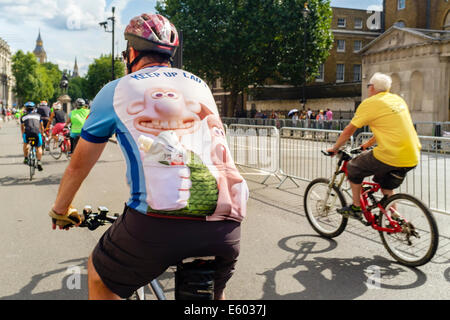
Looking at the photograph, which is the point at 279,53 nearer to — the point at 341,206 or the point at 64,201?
the point at 341,206

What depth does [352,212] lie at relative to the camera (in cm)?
525

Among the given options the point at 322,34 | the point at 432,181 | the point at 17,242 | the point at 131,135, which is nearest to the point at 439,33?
the point at 322,34

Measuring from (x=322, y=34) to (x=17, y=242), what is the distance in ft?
121

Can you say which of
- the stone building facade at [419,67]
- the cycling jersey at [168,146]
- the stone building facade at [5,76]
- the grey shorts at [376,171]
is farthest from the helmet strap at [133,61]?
the stone building facade at [5,76]

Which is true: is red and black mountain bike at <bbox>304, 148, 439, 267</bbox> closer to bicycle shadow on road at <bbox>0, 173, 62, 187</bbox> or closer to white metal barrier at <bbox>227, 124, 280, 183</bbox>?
white metal barrier at <bbox>227, 124, 280, 183</bbox>

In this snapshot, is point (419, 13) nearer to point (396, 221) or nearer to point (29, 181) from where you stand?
point (29, 181)

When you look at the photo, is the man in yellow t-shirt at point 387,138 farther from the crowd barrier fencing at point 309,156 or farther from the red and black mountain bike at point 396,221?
the crowd barrier fencing at point 309,156

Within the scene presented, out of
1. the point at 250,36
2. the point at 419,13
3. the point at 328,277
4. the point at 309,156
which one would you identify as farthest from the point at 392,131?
the point at 419,13

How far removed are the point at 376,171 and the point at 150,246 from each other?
365 centimetres

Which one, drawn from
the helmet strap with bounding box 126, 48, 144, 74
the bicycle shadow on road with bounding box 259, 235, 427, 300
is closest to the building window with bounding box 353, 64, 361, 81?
the bicycle shadow on road with bounding box 259, 235, 427, 300

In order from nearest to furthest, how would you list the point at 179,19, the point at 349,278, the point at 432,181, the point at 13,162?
the point at 349,278 → the point at 432,181 → the point at 13,162 → the point at 179,19

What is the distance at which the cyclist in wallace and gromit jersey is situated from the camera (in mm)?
1840

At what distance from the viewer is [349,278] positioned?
14.4 feet
